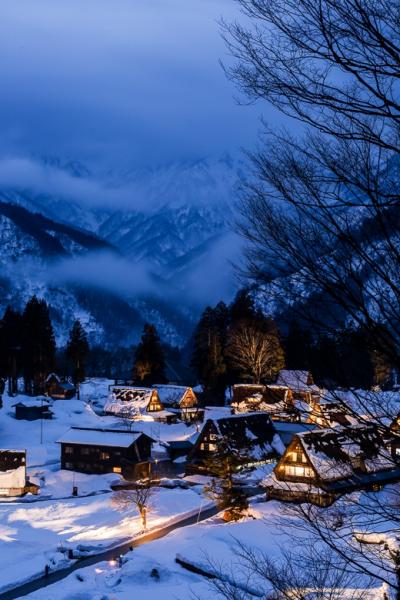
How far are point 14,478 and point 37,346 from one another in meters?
24.6

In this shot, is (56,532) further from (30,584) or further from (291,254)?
(291,254)

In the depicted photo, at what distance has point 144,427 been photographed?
45.1 meters

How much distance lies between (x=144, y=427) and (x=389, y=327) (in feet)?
140

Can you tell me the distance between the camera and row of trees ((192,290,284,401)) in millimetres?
43844

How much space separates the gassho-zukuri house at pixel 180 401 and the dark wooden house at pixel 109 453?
1381cm

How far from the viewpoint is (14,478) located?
31234 mm

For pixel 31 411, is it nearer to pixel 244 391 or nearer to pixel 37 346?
pixel 37 346

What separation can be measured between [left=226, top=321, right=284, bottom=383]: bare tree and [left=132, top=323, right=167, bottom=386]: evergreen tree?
34.5 feet

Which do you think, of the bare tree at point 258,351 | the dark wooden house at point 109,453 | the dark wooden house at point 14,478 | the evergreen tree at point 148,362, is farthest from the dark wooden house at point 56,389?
the dark wooden house at point 14,478

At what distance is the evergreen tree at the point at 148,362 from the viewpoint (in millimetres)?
54781

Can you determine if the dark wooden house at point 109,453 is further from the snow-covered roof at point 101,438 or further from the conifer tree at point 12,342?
the conifer tree at point 12,342

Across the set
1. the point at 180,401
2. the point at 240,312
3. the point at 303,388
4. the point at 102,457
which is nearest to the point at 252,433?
the point at 102,457

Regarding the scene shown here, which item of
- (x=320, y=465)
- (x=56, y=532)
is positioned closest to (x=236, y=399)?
(x=320, y=465)

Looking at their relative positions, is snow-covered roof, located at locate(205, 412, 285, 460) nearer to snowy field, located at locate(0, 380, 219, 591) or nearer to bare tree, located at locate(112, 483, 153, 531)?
snowy field, located at locate(0, 380, 219, 591)
